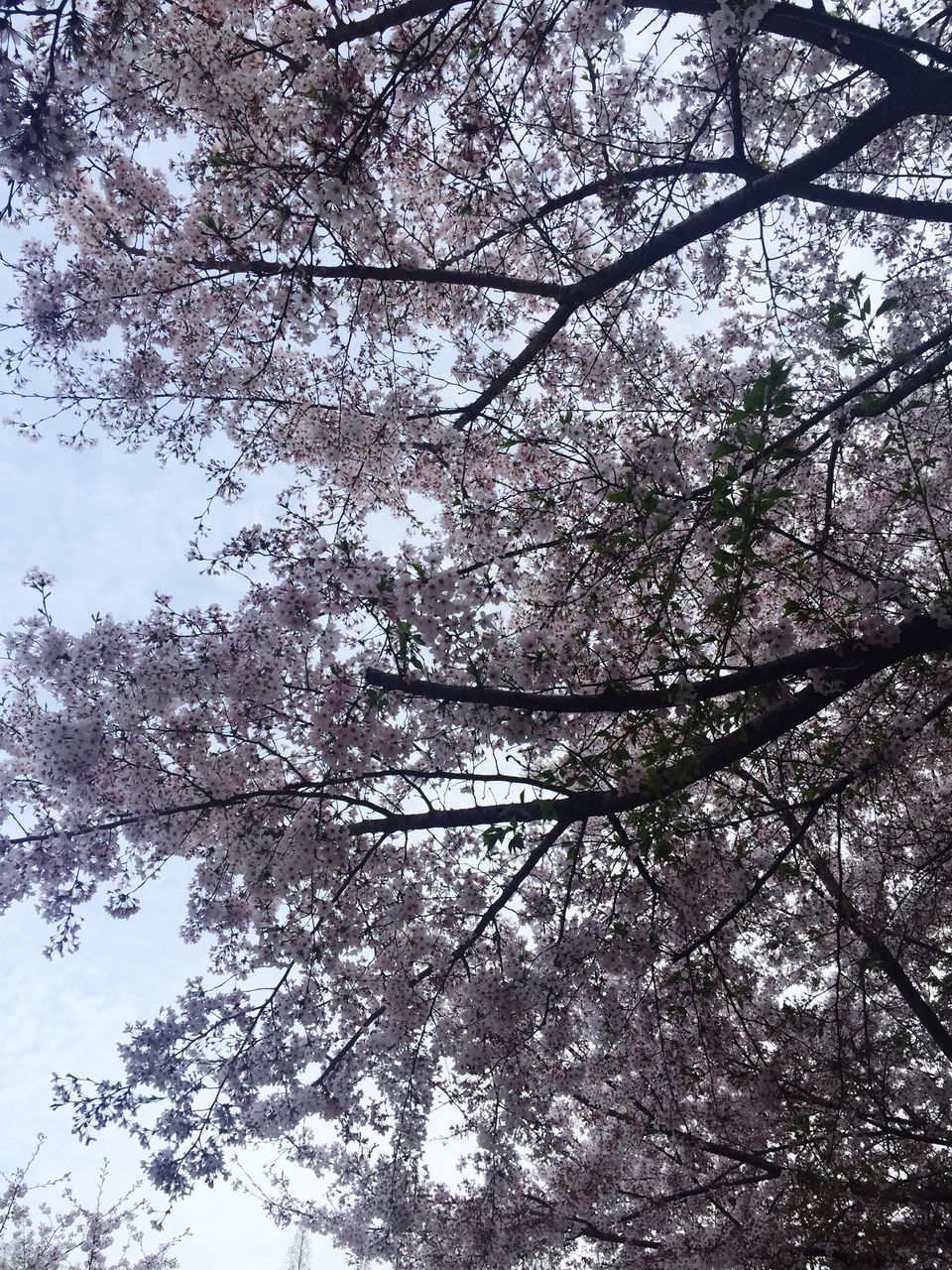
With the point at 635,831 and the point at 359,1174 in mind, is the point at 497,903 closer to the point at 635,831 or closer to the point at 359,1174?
the point at 635,831

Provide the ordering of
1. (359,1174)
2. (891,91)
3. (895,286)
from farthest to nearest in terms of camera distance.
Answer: (359,1174) → (895,286) → (891,91)

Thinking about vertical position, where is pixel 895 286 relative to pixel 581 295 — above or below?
above

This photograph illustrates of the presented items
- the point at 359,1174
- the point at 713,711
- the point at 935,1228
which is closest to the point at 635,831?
the point at 713,711

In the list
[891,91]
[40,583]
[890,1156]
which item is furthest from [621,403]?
[890,1156]

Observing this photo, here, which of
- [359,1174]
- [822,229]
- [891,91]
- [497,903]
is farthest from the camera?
[359,1174]

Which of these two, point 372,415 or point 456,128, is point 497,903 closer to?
point 372,415

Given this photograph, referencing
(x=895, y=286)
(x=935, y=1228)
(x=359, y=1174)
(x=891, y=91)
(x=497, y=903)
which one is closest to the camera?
(x=891, y=91)

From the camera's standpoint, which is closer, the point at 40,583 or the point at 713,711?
the point at 713,711

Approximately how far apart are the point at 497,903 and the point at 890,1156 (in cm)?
420

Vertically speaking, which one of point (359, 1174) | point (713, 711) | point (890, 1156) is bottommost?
point (890, 1156)

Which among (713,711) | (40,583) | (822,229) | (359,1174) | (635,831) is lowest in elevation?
(359,1174)

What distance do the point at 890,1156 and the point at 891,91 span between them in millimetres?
7854

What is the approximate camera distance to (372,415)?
21.1ft

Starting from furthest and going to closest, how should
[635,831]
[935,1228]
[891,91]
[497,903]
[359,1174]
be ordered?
[359,1174]
[935,1228]
[497,903]
[891,91]
[635,831]
